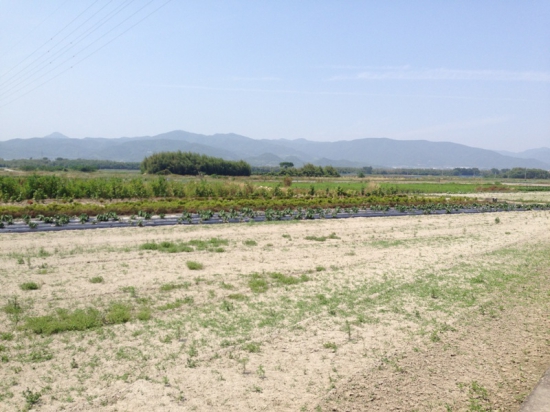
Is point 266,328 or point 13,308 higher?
point 13,308

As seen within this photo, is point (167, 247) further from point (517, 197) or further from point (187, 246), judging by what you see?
point (517, 197)

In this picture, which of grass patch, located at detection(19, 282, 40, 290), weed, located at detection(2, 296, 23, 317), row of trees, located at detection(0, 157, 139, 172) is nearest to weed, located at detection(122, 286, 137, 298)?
grass patch, located at detection(19, 282, 40, 290)

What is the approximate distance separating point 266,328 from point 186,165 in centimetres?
6646

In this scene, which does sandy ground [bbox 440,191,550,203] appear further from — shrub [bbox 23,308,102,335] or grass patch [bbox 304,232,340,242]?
shrub [bbox 23,308,102,335]

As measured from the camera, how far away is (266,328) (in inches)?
303

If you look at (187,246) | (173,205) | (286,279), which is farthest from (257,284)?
(173,205)

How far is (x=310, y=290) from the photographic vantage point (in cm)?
1002

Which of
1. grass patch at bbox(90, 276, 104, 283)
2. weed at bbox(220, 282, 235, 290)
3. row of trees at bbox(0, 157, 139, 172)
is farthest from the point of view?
row of trees at bbox(0, 157, 139, 172)

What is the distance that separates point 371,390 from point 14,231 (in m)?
15.6

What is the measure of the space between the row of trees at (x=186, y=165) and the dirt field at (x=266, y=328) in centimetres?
5790

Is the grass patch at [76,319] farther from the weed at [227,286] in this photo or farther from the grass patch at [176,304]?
the weed at [227,286]

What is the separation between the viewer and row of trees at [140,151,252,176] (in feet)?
235

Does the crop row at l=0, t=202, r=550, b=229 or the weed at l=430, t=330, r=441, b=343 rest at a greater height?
the crop row at l=0, t=202, r=550, b=229

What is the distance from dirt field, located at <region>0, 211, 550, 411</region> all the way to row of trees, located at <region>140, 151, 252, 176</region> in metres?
57.9
